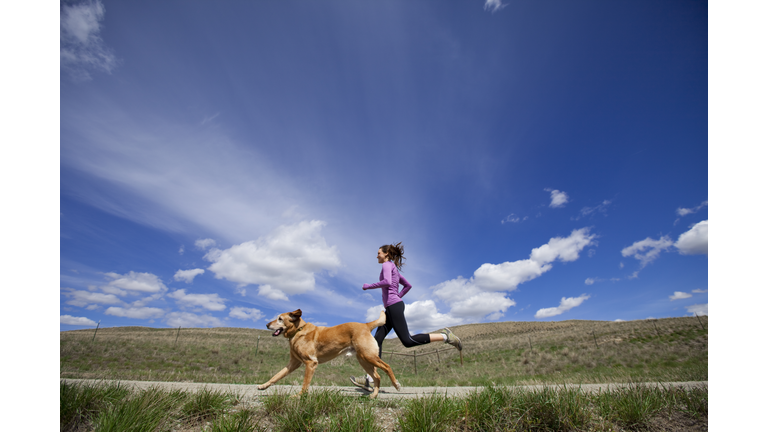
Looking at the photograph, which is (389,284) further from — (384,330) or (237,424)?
(237,424)

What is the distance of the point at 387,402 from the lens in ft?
12.1

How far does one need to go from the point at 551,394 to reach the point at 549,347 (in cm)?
2456

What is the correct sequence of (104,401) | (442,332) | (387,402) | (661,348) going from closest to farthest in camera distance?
1. (104,401)
2. (387,402)
3. (442,332)
4. (661,348)

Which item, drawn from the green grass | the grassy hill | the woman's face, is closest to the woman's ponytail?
the woman's face

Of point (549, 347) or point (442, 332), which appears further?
point (549, 347)

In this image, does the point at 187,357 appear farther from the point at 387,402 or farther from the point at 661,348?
the point at 661,348

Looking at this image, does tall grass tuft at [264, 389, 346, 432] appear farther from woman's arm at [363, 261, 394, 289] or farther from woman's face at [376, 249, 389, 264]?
woman's face at [376, 249, 389, 264]

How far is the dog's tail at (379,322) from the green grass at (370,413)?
1436mm

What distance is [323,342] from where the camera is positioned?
15.9 feet

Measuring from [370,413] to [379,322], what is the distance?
2242mm

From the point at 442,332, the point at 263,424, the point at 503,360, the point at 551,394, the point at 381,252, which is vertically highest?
the point at 381,252

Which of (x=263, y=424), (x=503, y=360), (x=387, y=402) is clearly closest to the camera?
(x=263, y=424)

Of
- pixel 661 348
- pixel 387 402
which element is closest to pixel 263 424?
pixel 387 402

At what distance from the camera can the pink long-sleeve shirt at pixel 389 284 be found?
208 inches
